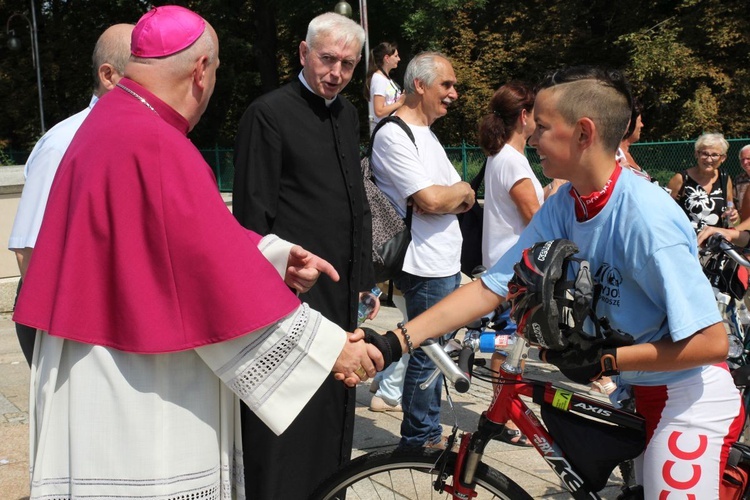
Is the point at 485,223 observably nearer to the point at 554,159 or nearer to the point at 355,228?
the point at 355,228

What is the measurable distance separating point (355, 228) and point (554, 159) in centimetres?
143

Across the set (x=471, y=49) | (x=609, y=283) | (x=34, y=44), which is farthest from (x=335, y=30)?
(x=34, y=44)

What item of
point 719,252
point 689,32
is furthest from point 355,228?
point 689,32

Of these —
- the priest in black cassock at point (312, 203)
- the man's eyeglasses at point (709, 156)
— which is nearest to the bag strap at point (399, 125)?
the priest in black cassock at point (312, 203)

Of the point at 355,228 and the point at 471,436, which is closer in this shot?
the point at 471,436

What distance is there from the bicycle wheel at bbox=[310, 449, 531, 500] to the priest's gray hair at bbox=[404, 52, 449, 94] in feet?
8.60

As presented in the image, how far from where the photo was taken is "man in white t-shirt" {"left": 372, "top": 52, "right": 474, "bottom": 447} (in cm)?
480

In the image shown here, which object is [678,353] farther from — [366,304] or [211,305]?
[366,304]

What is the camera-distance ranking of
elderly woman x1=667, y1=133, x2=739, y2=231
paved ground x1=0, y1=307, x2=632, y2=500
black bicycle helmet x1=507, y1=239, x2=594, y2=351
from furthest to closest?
elderly woman x1=667, y1=133, x2=739, y2=231 → paved ground x1=0, y1=307, x2=632, y2=500 → black bicycle helmet x1=507, y1=239, x2=594, y2=351

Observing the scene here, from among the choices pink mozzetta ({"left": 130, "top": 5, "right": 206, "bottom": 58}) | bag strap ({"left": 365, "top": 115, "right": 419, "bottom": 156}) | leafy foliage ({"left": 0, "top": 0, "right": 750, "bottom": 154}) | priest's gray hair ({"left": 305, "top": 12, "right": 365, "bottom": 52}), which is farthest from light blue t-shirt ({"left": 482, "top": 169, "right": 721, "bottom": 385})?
leafy foliage ({"left": 0, "top": 0, "right": 750, "bottom": 154})

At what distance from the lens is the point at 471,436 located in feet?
9.24

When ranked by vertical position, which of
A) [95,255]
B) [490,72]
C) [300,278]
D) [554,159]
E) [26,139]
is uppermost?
[554,159]

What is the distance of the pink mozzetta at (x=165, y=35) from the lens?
101 inches

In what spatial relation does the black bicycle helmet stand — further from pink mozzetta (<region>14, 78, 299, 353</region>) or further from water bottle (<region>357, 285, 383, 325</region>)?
water bottle (<region>357, 285, 383, 325</region>)
